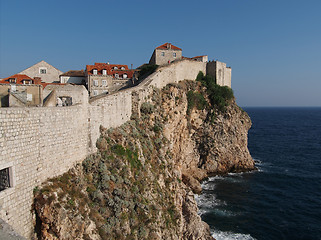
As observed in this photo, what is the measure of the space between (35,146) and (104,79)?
2118cm

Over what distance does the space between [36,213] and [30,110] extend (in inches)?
187

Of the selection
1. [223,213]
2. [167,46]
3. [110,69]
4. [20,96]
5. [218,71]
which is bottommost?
[223,213]

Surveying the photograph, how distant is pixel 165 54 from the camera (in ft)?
136

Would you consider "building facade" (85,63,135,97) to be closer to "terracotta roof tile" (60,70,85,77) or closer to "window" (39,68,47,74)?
"terracotta roof tile" (60,70,85,77)

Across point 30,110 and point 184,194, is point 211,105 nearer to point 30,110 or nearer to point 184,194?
point 184,194

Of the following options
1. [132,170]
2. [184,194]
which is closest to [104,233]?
[132,170]

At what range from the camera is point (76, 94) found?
573 inches

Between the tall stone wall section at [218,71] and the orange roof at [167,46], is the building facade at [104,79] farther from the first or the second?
the tall stone wall section at [218,71]

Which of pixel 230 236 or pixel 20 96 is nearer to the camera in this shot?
pixel 20 96

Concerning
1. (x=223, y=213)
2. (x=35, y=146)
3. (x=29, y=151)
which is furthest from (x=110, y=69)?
(x=29, y=151)

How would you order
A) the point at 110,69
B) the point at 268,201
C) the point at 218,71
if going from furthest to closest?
the point at 218,71 → the point at 110,69 → the point at 268,201

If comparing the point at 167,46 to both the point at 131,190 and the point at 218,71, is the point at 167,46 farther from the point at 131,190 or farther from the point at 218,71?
the point at 131,190

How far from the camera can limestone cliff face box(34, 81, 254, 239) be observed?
11.1 m

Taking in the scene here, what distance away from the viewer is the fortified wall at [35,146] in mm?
9328
